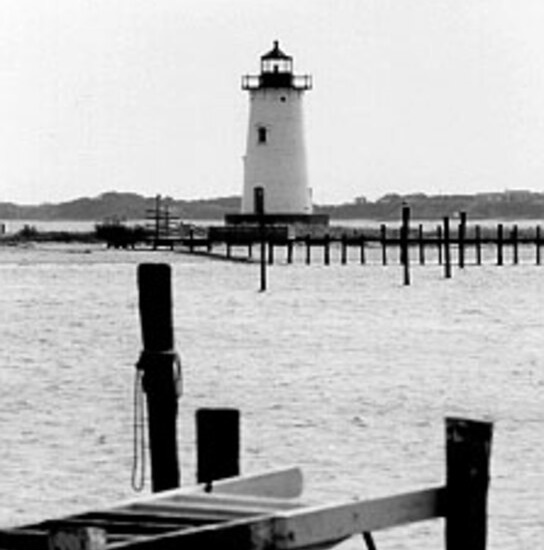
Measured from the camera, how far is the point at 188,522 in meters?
6.76

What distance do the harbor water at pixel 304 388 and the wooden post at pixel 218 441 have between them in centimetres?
191

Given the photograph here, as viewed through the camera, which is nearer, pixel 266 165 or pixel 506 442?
pixel 506 442

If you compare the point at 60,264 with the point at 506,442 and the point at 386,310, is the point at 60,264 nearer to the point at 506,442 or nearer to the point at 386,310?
the point at 386,310

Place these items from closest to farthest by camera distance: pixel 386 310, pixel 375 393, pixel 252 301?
pixel 375 393 < pixel 386 310 < pixel 252 301

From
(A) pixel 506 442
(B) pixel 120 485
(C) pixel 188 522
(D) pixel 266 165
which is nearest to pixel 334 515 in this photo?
(C) pixel 188 522

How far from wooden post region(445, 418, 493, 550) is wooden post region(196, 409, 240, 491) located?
50.8 inches

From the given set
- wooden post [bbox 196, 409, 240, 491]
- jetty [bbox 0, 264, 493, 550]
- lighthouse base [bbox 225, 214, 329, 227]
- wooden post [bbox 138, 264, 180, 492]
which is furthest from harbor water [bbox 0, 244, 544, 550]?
lighthouse base [bbox 225, 214, 329, 227]

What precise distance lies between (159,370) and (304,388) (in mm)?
8529

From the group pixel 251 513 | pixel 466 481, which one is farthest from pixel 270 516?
pixel 466 481

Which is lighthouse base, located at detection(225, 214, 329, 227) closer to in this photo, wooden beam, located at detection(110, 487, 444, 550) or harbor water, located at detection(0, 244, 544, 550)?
harbor water, located at detection(0, 244, 544, 550)

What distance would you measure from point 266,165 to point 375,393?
5560 centimetres

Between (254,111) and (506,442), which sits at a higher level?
(254,111)

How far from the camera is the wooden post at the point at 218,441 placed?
7875mm

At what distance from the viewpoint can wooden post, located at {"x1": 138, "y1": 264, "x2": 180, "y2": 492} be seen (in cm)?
923
